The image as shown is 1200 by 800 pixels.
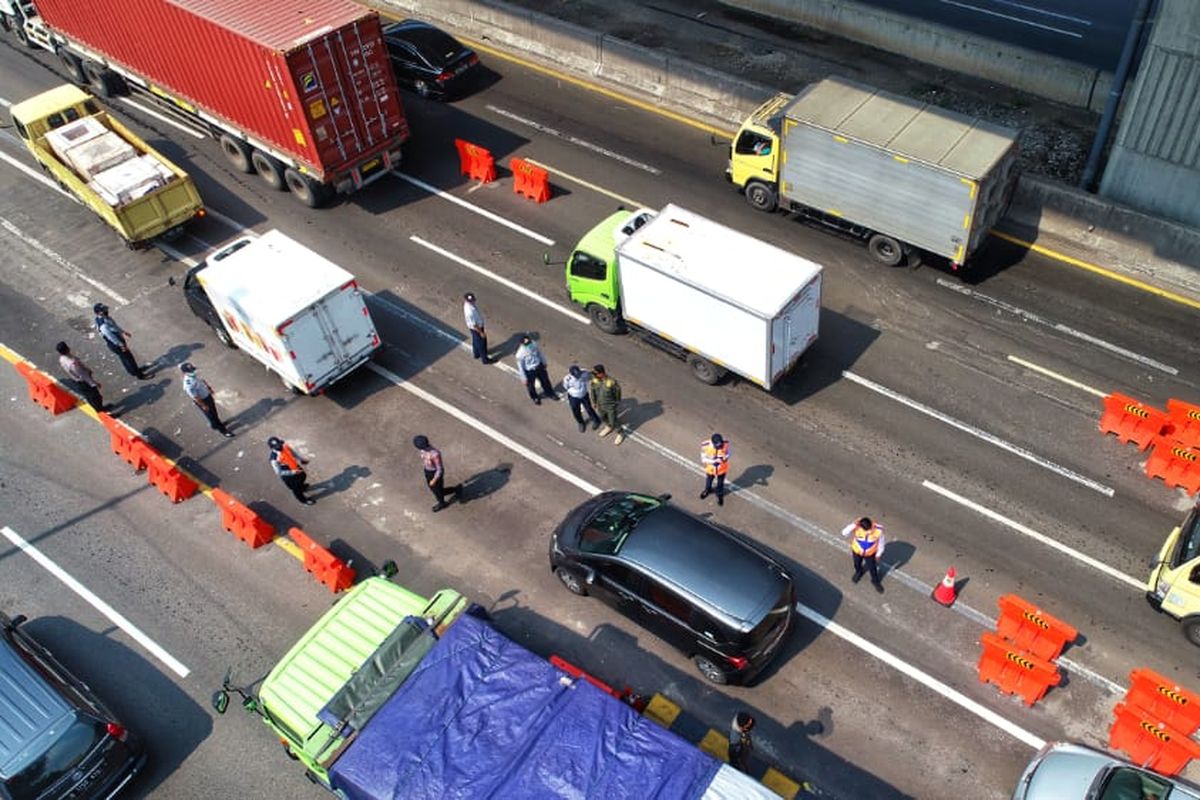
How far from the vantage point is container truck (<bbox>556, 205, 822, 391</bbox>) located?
16484 millimetres

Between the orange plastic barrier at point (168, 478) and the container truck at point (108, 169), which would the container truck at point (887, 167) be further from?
the orange plastic barrier at point (168, 478)

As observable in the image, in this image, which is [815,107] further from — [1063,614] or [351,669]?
[351,669]

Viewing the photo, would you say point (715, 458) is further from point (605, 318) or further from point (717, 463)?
point (605, 318)

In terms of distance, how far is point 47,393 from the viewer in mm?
19078

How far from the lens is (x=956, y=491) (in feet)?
53.5

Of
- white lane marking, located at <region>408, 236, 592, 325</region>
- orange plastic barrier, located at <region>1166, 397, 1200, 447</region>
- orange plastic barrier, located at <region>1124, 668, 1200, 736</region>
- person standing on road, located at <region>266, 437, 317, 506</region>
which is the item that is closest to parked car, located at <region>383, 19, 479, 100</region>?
white lane marking, located at <region>408, 236, 592, 325</region>

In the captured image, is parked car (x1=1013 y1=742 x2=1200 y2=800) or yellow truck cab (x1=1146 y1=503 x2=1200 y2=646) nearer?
parked car (x1=1013 y1=742 x2=1200 y2=800)

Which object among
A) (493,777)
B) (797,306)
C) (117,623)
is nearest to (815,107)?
(797,306)

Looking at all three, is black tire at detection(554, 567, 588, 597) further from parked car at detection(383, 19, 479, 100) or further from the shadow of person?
parked car at detection(383, 19, 479, 100)

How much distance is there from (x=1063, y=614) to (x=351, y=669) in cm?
1082

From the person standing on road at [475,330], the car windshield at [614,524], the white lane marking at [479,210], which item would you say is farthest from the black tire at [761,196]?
the car windshield at [614,524]

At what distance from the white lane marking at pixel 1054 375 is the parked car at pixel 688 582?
790cm

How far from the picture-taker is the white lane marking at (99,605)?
49.4 ft

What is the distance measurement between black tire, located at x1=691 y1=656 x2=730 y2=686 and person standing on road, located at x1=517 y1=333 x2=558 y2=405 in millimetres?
6355
